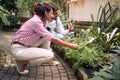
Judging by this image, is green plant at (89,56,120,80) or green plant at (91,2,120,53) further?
green plant at (91,2,120,53)

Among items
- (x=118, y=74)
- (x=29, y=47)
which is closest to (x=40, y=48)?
(x=29, y=47)

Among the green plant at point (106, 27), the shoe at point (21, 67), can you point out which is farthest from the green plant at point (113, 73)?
the green plant at point (106, 27)

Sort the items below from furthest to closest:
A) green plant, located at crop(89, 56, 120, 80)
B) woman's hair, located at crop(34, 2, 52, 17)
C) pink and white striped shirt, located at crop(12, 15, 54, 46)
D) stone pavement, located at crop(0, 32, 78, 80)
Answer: stone pavement, located at crop(0, 32, 78, 80)
woman's hair, located at crop(34, 2, 52, 17)
pink and white striped shirt, located at crop(12, 15, 54, 46)
green plant, located at crop(89, 56, 120, 80)

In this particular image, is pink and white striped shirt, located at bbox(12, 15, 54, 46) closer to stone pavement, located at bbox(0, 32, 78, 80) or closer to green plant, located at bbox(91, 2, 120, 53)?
stone pavement, located at bbox(0, 32, 78, 80)

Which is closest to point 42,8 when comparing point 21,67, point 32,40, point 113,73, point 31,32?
point 31,32

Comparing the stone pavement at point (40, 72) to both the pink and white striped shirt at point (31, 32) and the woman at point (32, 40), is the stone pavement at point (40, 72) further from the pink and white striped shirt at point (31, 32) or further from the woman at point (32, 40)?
the pink and white striped shirt at point (31, 32)

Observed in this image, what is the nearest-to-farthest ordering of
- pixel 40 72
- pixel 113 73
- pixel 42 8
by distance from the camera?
1. pixel 113 73
2. pixel 42 8
3. pixel 40 72

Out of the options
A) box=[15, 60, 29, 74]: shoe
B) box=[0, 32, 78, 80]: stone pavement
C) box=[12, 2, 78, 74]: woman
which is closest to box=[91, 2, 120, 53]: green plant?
box=[0, 32, 78, 80]: stone pavement

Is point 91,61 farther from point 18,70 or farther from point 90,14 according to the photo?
point 90,14

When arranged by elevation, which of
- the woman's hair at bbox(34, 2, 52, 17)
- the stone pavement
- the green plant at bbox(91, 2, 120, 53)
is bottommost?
the stone pavement

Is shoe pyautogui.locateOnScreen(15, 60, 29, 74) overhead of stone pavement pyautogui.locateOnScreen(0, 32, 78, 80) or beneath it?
overhead

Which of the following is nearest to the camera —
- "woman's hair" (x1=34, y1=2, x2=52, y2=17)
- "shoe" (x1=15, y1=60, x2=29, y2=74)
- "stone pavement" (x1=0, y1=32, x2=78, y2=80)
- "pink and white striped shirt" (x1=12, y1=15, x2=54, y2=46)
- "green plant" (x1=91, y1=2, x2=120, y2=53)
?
"pink and white striped shirt" (x1=12, y1=15, x2=54, y2=46)

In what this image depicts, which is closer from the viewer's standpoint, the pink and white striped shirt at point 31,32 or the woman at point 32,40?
the pink and white striped shirt at point 31,32

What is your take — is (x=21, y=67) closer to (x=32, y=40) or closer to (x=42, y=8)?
(x=32, y=40)
